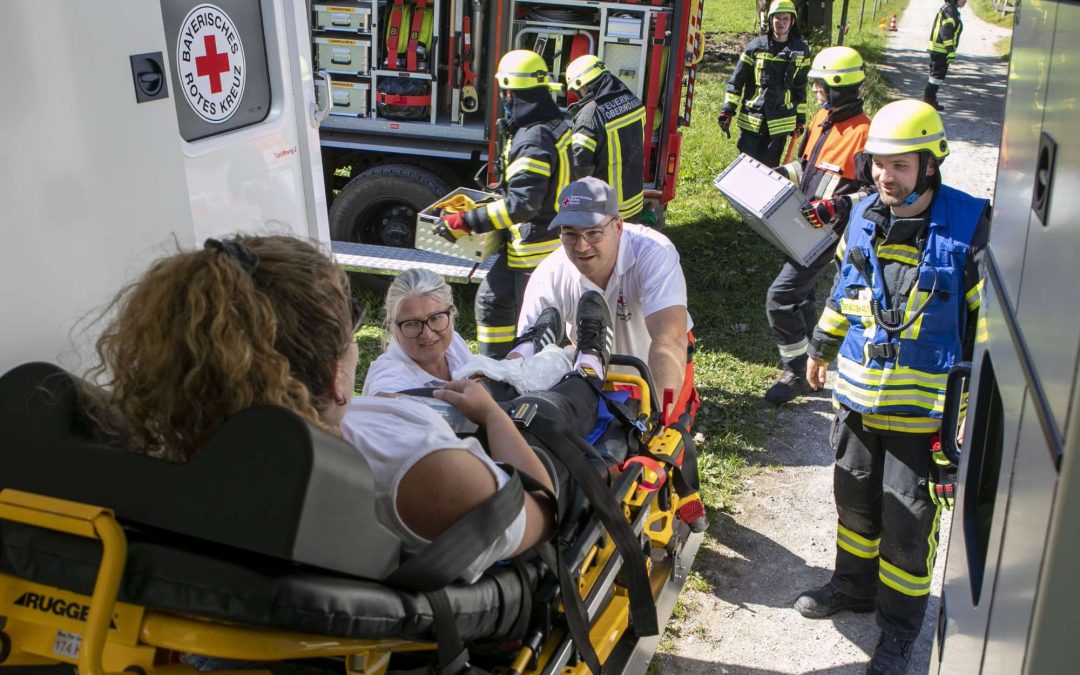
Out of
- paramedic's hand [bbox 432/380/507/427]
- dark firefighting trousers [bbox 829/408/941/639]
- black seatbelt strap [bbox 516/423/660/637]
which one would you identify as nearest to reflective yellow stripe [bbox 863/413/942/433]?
dark firefighting trousers [bbox 829/408/941/639]

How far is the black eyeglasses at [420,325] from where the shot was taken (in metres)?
3.40

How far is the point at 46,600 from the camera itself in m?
1.70

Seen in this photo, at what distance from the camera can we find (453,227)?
5527 millimetres

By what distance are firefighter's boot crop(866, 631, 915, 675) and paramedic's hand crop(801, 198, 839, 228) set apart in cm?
260

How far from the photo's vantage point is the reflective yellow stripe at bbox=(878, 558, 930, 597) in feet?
11.5

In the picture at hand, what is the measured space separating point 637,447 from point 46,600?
72.3 inches

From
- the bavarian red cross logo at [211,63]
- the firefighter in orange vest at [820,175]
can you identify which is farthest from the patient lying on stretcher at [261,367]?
the firefighter in orange vest at [820,175]

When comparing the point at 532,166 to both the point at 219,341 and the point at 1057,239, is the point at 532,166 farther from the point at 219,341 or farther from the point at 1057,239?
the point at 1057,239

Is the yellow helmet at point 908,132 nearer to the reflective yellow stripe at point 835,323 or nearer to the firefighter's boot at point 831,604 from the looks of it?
the reflective yellow stripe at point 835,323

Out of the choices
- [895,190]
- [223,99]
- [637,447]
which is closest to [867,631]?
[637,447]

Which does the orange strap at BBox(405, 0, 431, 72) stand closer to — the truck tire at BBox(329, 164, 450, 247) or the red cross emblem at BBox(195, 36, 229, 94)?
the truck tire at BBox(329, 164, 450, 247)

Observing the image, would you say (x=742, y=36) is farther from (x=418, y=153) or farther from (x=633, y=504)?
(x=633, y=504)

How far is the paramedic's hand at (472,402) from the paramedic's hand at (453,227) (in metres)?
3.08

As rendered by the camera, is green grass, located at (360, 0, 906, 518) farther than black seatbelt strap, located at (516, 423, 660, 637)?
Yes
